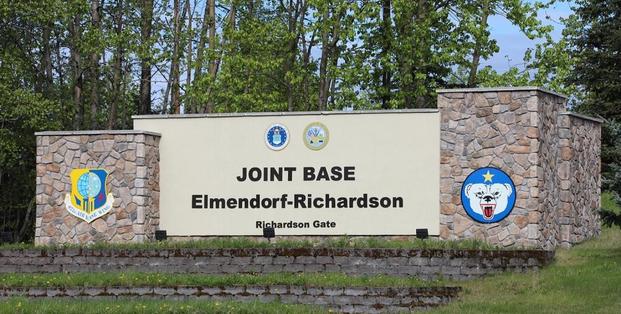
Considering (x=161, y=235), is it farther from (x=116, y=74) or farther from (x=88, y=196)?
(x=116, y=74)

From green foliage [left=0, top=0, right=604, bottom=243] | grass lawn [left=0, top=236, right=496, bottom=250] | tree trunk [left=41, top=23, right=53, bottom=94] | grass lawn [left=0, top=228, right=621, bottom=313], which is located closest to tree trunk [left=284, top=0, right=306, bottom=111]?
green foliage [left=0, top=0, right=604, bottom=243]

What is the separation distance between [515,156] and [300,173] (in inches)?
188

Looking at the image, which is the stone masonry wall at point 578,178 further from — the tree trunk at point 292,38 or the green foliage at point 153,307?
the tree trunk at point 292,38

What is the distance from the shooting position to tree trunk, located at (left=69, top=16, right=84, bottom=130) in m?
38.9

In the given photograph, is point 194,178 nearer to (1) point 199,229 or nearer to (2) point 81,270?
(1) point 199,229

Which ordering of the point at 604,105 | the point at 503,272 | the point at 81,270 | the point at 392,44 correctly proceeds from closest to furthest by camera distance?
the point at 503,272, the point at 81,270, the point at 392,44, the point at 604,105

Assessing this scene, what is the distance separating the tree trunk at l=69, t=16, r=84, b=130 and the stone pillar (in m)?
11.7

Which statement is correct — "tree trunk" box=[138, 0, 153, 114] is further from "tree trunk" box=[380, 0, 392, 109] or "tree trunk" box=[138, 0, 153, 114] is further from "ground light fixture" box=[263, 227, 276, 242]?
"ground light fixture" box=[263, 227, 276, 242]

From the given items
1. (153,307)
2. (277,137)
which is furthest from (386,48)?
(153,307)

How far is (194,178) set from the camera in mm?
26812

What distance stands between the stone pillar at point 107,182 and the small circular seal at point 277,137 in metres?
2.65

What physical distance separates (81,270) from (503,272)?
28.9 feet

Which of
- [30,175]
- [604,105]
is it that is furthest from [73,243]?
[604,105]

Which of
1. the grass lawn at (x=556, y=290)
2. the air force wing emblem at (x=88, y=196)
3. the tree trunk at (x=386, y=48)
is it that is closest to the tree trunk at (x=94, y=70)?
the tree trunk at (x=386, y=48)
